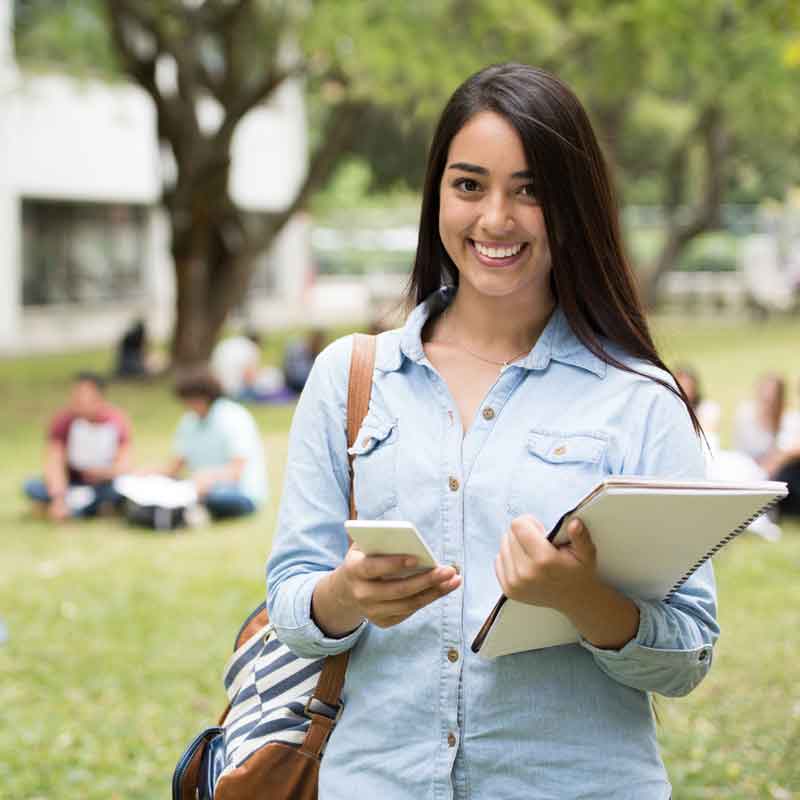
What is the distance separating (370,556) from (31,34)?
23.8 metres

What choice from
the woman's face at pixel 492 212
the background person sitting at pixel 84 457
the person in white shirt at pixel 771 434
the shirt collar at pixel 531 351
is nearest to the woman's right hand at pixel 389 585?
the shirt collar at pixel 531 351

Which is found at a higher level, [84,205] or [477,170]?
[477,170]

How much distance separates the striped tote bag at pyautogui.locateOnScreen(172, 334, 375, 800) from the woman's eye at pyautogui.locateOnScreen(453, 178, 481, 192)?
0.28m

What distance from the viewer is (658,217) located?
4222 centimetres

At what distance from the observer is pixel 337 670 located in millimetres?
2156

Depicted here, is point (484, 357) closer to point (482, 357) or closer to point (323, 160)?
point (482, 357)

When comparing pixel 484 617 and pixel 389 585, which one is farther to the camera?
pixel 484 617

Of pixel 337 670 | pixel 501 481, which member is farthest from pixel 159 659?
pixel 501 481

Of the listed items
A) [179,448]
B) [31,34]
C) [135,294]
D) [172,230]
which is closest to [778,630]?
[179,448]

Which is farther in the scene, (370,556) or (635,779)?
(635,779)

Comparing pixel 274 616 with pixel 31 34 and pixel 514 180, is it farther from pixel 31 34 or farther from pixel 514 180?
pixel 31 34

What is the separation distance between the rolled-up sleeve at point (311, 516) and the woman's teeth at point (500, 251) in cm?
29

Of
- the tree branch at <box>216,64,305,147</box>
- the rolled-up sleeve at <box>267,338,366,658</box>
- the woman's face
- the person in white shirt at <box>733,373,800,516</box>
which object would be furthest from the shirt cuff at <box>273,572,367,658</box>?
the tree branch at <box>216,64,305,147</box>

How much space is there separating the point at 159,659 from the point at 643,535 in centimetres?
515
